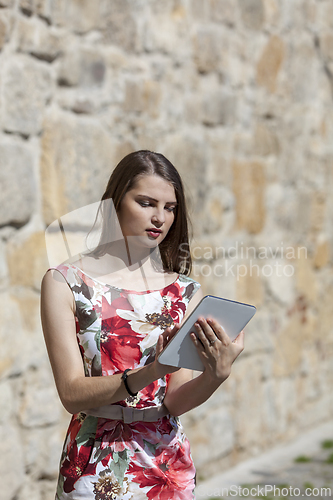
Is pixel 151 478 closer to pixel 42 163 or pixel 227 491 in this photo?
pixel 42 163

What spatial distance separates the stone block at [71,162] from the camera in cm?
203

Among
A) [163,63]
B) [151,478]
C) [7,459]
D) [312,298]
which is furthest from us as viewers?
[312,298]

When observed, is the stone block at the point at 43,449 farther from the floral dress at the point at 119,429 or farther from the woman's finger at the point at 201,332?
the woman's finger at the point at 201,332

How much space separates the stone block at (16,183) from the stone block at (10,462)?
69cm

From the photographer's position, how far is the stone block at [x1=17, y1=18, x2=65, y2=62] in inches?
75.4

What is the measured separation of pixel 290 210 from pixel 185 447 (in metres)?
2.27

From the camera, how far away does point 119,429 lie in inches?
44.8

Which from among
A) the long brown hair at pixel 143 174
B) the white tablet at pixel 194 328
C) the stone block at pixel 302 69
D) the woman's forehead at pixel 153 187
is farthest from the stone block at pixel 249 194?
the white tablet at pixel 194 328

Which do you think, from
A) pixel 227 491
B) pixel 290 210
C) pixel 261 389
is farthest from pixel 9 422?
pixel 290 210

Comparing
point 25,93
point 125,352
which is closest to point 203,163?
point 25,93

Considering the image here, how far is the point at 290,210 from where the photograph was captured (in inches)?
129

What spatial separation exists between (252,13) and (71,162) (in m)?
1.50

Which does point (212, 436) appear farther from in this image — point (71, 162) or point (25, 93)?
point (25, 93)

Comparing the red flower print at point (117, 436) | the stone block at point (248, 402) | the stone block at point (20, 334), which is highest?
the red flower print at point (117, 436)
